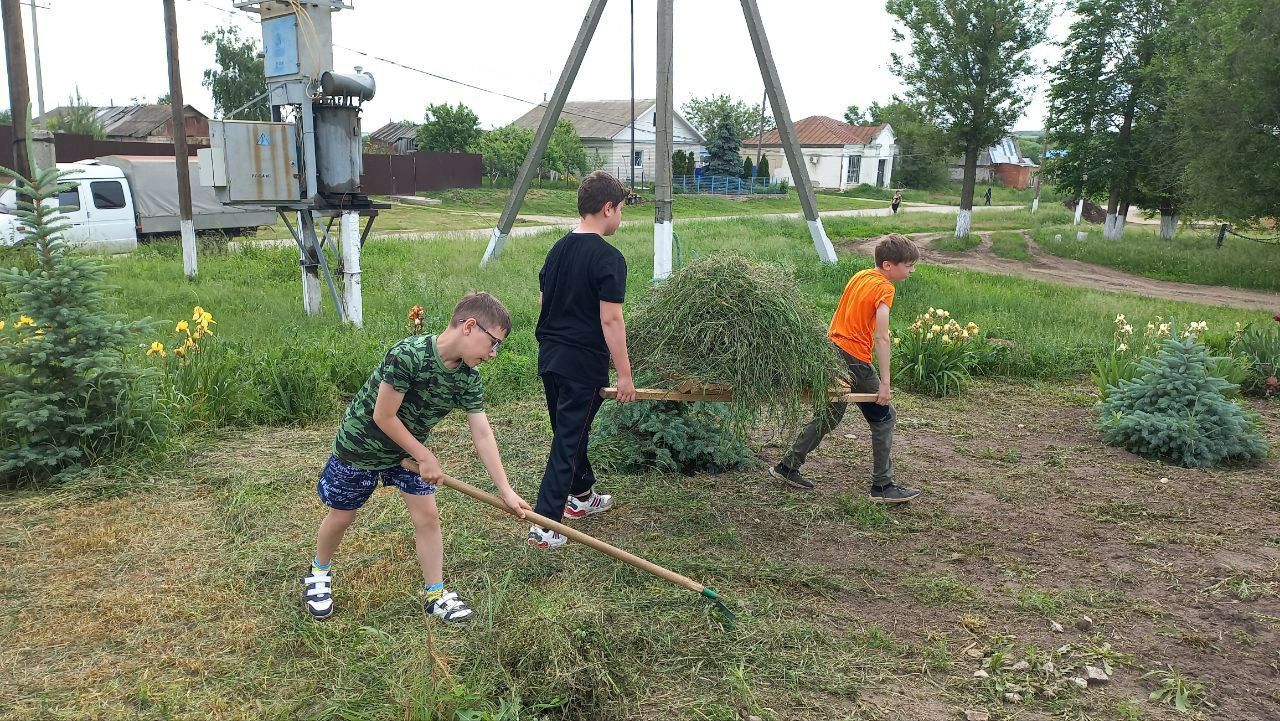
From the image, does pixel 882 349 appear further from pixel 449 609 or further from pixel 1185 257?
pixel 1185 257

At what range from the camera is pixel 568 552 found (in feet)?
13.7

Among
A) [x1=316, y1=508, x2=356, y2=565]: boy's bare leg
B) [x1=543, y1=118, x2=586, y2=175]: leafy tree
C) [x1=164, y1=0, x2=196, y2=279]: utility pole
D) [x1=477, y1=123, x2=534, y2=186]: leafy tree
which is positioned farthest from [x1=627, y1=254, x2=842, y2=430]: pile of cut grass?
[x1=543, y1=118, x2=586, y2=175]: leafy tree

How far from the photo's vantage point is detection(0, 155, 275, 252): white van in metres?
14.6

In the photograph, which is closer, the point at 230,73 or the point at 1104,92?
the point at 1104,92

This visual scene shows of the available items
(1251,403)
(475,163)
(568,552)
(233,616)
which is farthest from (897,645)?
(475,163)

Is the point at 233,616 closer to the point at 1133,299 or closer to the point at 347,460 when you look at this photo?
the point at 347,460

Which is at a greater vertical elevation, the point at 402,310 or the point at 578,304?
the point at 578,304

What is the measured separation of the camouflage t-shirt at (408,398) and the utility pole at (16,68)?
8.42 metres

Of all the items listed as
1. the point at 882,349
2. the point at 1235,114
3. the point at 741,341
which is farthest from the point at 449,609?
the point at 1235,114

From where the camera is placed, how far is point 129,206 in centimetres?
1538

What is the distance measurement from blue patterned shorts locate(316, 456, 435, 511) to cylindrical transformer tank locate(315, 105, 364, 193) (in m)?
5.55

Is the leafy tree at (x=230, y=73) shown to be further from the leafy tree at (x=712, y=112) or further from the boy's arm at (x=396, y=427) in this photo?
the boy's arm at (x=396, y=427)

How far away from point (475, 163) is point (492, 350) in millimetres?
37961

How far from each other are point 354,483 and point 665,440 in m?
2.29
